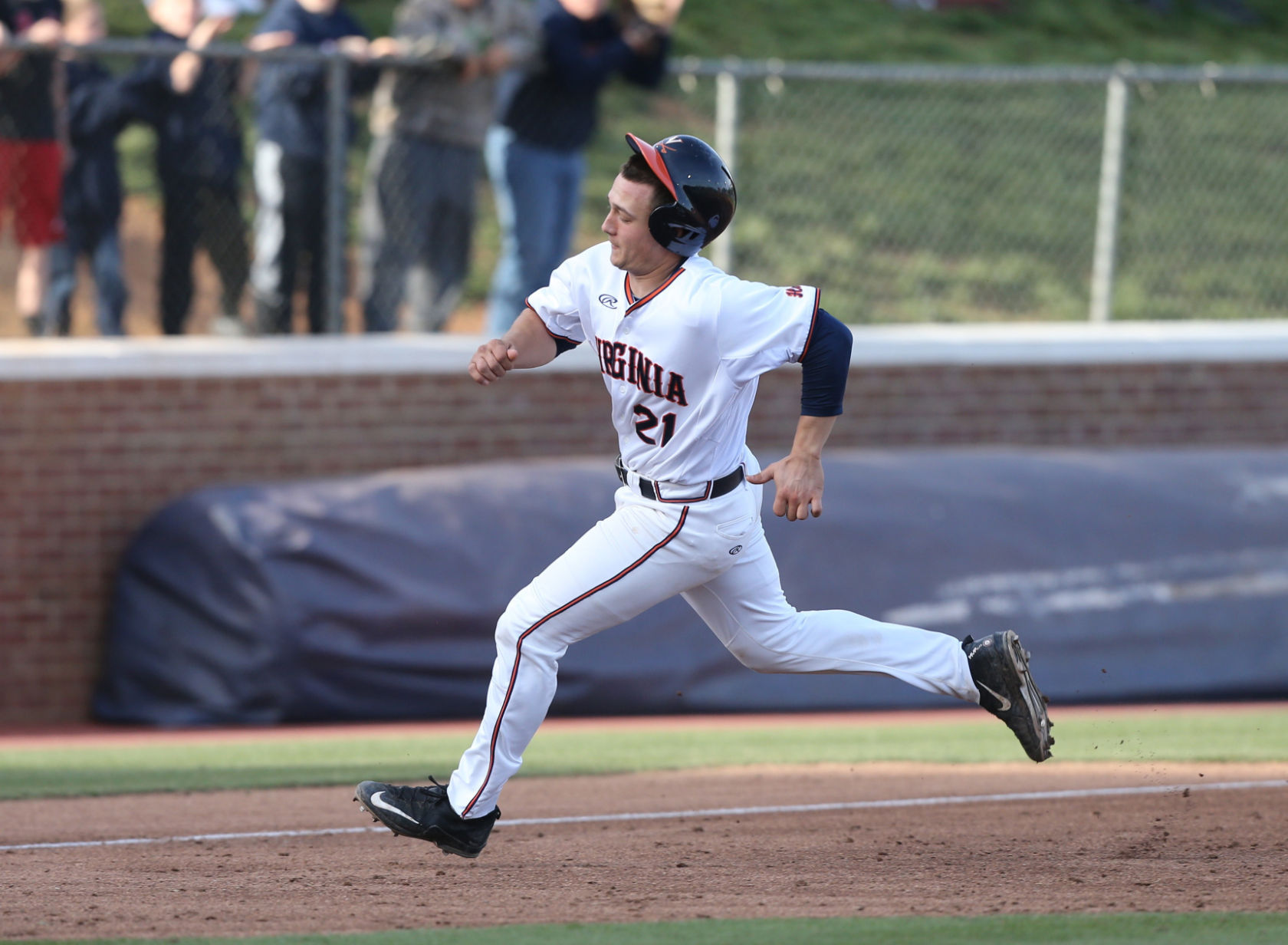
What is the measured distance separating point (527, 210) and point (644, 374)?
569cm

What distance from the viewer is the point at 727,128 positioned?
35.7 feet

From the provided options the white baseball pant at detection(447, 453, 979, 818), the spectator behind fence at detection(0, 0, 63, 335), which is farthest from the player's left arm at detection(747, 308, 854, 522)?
the spectator behind fence at detection(0, 0, 63, 335)

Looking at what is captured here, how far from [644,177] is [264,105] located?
581cm

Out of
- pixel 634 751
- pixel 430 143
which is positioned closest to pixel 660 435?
pixel 634 751

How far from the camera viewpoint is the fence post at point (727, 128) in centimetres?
1077

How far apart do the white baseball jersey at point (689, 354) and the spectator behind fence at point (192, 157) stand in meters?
5.50

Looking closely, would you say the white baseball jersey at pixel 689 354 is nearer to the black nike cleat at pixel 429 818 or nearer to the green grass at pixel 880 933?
the black nike cleat at pixel 429 818

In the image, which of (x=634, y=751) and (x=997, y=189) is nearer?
(x=634, y=751)

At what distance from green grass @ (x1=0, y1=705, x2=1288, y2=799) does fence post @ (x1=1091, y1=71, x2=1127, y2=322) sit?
3.65 metres

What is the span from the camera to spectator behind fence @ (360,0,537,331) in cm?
1001

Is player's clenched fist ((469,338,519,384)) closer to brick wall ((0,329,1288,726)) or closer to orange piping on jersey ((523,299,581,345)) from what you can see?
orange piping on jersey ((523,299,581,345))

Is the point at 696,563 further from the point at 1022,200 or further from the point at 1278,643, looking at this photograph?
the point at 1022,200

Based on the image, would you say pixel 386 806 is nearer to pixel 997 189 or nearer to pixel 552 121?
pixel 552 121

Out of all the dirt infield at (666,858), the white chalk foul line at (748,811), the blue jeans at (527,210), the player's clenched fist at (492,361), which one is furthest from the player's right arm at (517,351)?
the blue jeans at (527,210)
